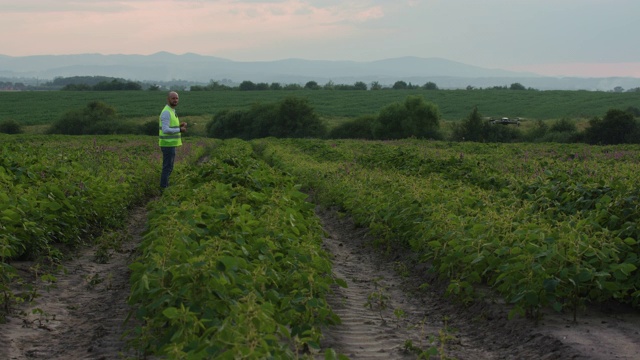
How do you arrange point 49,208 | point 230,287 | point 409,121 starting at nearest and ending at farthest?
point 230,287
point 49,208
point 409,121

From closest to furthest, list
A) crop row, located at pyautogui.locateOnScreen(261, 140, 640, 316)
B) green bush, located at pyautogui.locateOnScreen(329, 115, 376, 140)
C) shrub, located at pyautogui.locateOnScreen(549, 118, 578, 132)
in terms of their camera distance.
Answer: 1. crop row, located at pyautogui.locateOnScreen(261, 140, 640, 316)
2. shrub, located at pyautogui.locateOnScreen(549, 118, 578, 132)
3. green bush, located at pyautogui.locateOnScreen(329, 115, 376, 140)

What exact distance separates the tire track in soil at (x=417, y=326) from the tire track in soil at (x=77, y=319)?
2.09 m

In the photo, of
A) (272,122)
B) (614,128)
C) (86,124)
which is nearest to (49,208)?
(614,128)

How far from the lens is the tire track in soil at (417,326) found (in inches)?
241

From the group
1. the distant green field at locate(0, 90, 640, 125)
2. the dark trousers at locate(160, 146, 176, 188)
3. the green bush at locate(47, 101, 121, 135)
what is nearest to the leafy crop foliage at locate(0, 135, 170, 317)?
the dark trousers at locate(160, 146, 176, 188)

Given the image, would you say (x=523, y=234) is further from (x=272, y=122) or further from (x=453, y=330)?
(x=272, y=122)

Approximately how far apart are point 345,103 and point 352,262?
90.7 metres

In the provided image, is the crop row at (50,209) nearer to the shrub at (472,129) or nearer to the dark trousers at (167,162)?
the dark trousers at (167,162)

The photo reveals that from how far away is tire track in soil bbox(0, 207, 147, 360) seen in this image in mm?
6031

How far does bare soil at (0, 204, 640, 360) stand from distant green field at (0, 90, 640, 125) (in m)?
72.5

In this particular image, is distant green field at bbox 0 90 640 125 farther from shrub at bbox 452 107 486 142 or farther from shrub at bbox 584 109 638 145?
shrub at bbox 452 107 486 142

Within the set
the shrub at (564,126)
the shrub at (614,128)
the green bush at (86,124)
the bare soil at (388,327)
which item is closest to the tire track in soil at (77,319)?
the bare soil at (388,327)

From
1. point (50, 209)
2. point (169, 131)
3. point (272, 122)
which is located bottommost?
point (272, 122)

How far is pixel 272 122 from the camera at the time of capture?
63.2 metres
